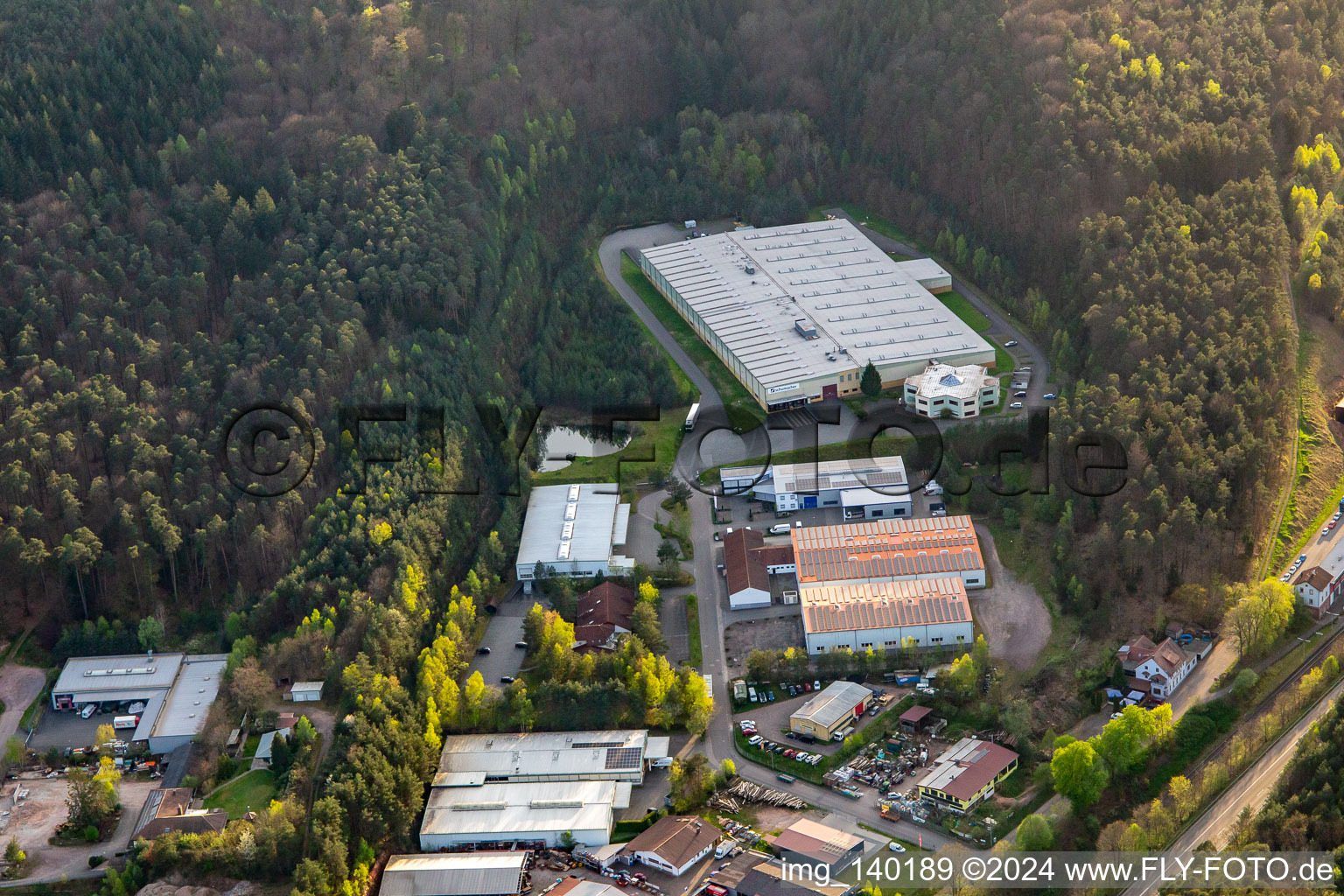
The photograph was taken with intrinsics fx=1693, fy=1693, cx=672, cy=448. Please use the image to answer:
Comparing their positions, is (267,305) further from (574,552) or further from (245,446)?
(574,552)

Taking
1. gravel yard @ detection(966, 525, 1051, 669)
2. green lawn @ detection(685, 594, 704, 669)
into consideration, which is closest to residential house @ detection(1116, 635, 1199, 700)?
gravel yard @ detection(966, 525, 1051, 669)

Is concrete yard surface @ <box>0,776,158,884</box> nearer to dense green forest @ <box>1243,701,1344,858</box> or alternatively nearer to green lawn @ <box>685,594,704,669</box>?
green lawn @ <box>685,594,704,669</box>

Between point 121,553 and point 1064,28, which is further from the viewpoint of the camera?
point 1064,28

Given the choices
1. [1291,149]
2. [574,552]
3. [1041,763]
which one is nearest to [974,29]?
[1291,149]

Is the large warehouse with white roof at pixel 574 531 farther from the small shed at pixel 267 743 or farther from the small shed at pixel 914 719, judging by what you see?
the small shed at pixel 914 719

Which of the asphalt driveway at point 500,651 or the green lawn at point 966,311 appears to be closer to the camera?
the asphalt driveway at point 500,651

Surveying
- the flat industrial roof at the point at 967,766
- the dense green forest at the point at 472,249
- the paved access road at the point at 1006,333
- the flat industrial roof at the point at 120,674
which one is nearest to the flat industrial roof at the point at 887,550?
the dense green forest at the point at 472,249
